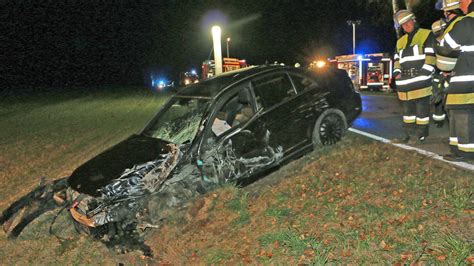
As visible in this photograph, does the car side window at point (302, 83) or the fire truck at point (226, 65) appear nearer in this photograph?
the car side window at point (302, 83)

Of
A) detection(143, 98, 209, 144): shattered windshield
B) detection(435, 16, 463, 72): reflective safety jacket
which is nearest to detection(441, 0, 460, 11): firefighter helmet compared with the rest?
A: detection(435, 16, 463, 72): reflective safety jacket

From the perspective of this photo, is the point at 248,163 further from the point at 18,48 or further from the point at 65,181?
the point at 18,48

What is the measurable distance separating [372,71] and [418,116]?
16.0 meters

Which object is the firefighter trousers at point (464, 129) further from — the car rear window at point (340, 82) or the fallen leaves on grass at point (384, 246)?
the fallen leaves on grass at point (384, 246)

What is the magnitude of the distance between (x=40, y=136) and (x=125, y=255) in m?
Answer: 9.13

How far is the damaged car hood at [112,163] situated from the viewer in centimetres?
450

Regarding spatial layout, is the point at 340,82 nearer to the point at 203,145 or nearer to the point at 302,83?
the point at 302,83

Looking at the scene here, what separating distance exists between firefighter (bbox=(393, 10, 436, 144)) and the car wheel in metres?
0.98

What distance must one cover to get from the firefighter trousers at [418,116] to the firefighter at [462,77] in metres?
1.05

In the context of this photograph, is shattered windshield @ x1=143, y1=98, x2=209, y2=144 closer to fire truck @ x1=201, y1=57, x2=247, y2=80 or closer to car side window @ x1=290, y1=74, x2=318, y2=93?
car side window @ x1=290, y1=74, x2=318, y2=93

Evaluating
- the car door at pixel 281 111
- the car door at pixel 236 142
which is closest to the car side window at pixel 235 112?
the car door at pixel 236 142

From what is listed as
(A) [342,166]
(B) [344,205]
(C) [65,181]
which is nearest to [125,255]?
(C) [65,181]

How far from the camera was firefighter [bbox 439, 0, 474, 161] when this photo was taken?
14.4ft

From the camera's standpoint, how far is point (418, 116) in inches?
232
